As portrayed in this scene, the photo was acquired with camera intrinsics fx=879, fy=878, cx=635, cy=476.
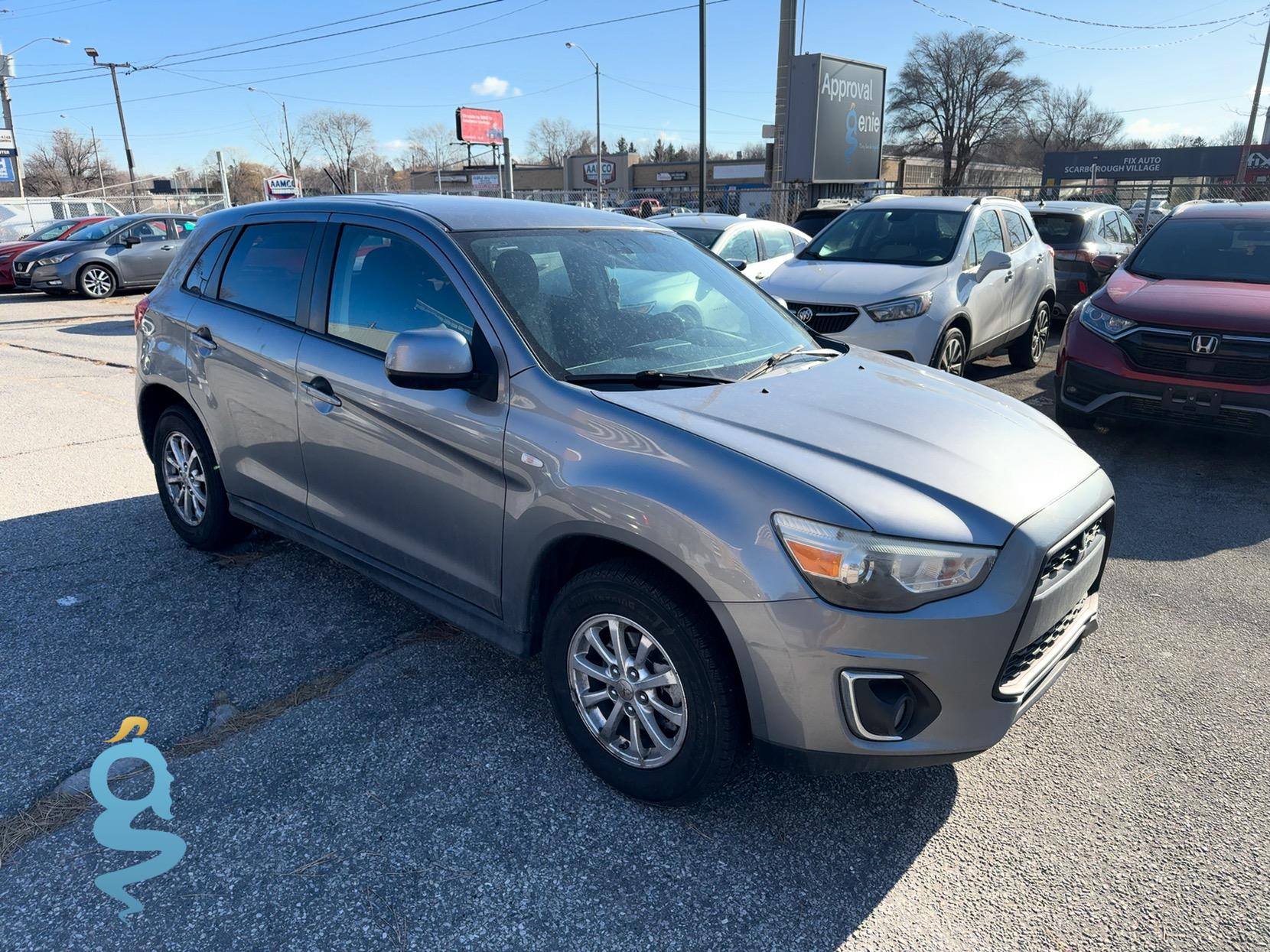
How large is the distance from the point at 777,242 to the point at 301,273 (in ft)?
25.5

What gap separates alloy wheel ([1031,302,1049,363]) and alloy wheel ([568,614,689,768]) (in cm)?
823

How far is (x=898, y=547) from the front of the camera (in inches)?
90.6

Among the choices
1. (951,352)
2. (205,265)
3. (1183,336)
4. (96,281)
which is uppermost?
(205,265)

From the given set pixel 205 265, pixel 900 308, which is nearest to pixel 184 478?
pixel 205 265

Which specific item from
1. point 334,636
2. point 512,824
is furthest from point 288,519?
point 512,824

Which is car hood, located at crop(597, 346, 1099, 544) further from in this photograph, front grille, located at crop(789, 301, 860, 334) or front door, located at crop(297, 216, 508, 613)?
front grille, located at crop(789, 301, 860, 334)

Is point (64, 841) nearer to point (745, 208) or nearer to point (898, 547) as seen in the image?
point (898, 547)

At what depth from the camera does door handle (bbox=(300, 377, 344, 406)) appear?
3.44 m

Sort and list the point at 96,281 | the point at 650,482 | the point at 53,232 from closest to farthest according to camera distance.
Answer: the point at 650,482 → the point at 96,281 → the point at 53,232

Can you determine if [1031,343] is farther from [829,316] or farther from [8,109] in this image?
[8,109]

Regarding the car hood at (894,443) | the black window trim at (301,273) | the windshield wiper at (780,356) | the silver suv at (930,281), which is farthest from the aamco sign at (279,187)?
the car hood at (894,443)

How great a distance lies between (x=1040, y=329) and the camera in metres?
9.59

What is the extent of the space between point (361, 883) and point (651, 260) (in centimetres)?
252

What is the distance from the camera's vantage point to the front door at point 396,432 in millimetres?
3008
